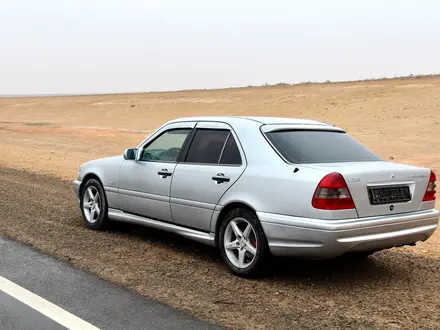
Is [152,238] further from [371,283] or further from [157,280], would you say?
[371,283]

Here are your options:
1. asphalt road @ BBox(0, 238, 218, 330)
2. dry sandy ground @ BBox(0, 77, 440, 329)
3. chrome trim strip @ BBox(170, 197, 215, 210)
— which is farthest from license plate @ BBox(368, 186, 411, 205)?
asphalt road @ BBox(0, 238, 218, 330)

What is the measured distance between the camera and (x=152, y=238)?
718 cm

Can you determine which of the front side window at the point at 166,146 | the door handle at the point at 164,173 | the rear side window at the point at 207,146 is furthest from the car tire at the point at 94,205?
the rear side window at the point at 207,146

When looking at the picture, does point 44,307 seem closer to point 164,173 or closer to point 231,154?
point 164,173

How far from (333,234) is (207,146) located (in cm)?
189

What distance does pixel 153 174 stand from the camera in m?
6.58

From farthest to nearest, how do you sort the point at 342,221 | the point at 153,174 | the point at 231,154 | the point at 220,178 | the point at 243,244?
the point at 153,174
the point at 231,154
the point at 220,178
the point at 243,244
the point at 342,221

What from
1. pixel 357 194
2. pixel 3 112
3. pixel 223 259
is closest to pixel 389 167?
pixel 357 194

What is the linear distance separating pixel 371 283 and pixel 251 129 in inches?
72.9

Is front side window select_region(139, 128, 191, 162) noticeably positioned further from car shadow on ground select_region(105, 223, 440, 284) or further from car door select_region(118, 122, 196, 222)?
car shadow on ground select_region(105, 223, 440, 284)

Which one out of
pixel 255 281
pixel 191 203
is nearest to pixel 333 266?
pixel 255 281

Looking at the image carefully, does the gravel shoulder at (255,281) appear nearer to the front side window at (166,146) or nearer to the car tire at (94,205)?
the car tire at (94,205)

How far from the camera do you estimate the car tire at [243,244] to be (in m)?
5.29

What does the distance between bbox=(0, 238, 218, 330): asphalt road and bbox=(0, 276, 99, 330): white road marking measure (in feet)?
0.13
